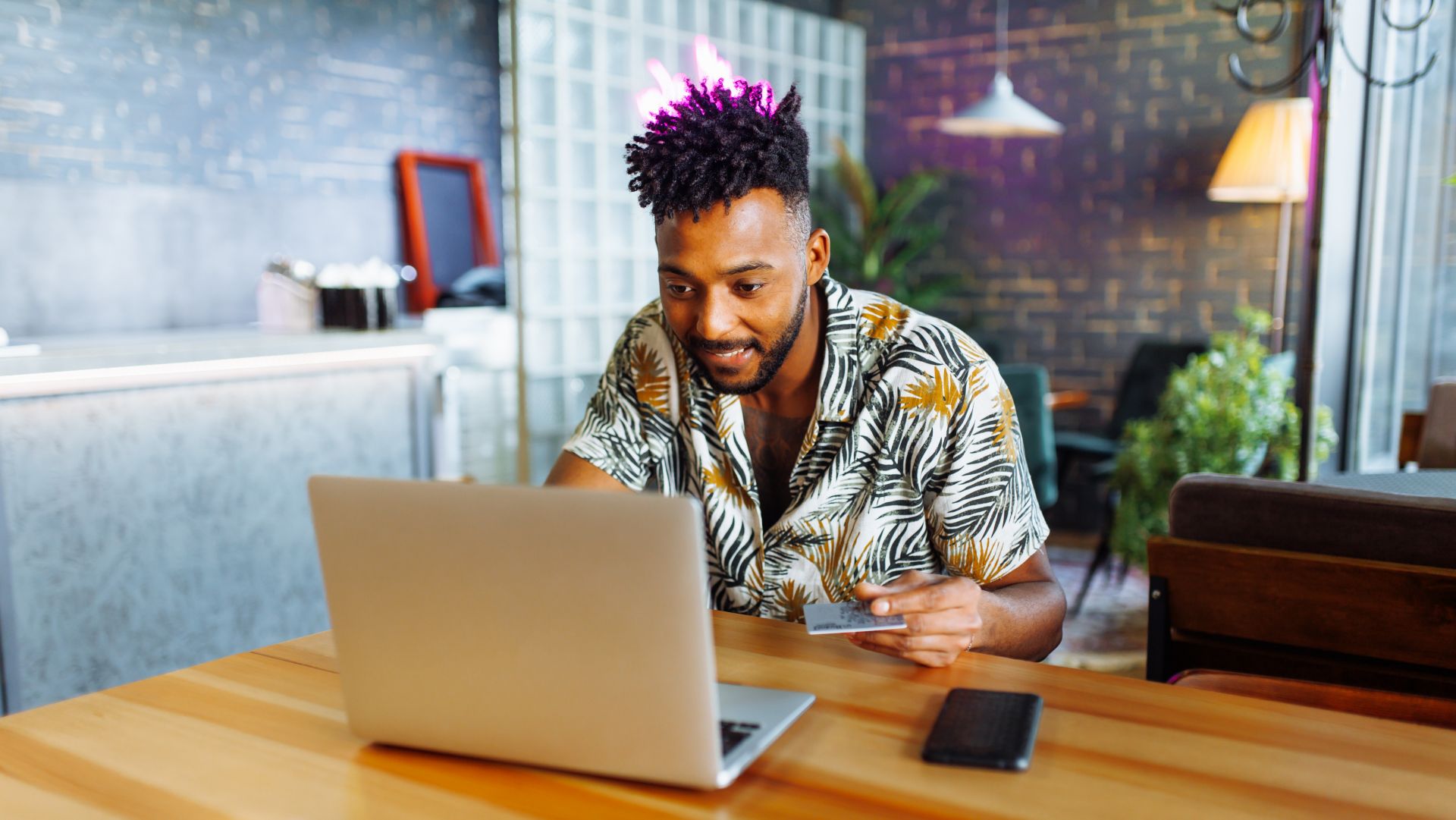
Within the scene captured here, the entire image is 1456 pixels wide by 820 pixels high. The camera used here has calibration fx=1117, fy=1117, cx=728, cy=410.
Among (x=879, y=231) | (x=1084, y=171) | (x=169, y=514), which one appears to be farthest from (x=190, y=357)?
(x=1084, y=171)

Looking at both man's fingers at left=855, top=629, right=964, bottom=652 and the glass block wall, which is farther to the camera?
the glass block wall

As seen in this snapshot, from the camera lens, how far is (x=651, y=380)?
1.62m

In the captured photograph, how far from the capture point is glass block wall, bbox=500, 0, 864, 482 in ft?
12.7

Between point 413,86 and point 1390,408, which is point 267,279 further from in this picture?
point 1390,408

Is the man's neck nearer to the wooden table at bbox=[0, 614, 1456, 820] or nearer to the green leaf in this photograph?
the wooden table at bbox=[0, 614, 1456, 820]

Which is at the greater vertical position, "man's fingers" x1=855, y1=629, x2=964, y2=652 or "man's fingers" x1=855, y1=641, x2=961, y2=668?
"man's fingers" x1=855, y1=629, x2=964, y2=652

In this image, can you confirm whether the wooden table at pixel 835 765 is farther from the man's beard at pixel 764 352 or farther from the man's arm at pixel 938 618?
the man's beard at pixel 764 352

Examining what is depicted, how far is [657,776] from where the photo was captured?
2.83 feet

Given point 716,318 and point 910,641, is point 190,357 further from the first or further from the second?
point 910,641

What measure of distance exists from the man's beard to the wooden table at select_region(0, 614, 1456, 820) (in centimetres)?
45

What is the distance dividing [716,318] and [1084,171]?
4089 millimetres

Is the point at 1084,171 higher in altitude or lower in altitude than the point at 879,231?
higher

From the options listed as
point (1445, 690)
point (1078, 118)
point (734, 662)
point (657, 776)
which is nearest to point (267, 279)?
point (734, 662)

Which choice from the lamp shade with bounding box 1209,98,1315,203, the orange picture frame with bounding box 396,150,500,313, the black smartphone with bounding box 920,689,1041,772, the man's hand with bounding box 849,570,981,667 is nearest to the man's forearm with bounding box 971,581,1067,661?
the man's hand with bounding box 849,570,981,667
